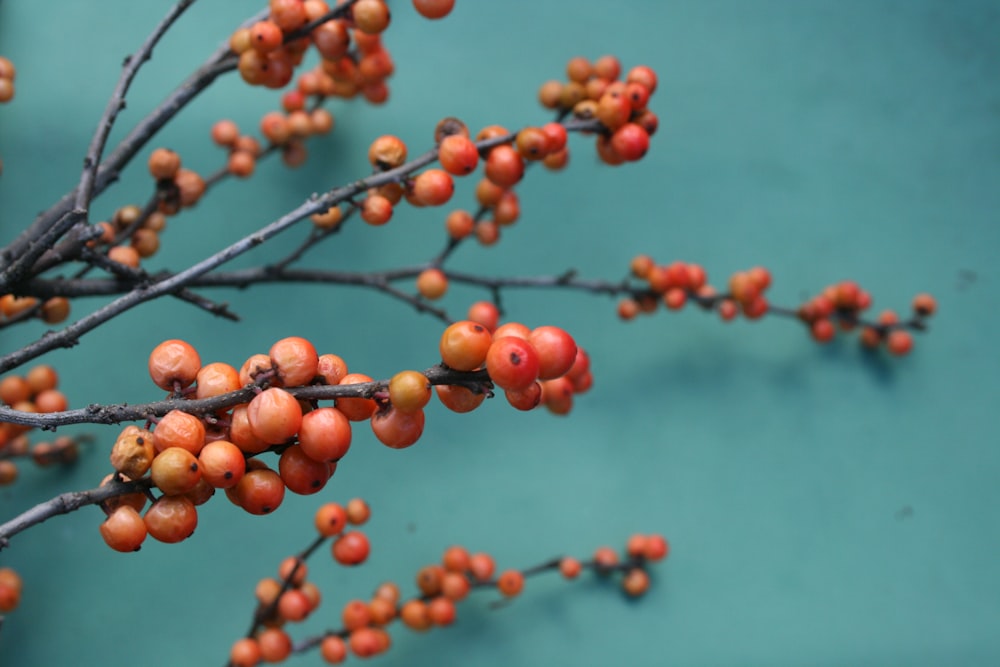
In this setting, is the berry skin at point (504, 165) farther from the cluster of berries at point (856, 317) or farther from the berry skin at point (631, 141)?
the cluster of berries at point (856, 317)

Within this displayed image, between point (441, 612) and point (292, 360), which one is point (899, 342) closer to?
point (441, 612)

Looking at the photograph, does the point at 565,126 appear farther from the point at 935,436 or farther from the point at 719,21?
the point at 935,436

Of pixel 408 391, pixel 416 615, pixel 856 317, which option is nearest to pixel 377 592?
pixel 416 615

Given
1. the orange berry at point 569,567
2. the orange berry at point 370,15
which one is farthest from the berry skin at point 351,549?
the orange berry at point 370,15

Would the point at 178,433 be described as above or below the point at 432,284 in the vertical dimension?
below

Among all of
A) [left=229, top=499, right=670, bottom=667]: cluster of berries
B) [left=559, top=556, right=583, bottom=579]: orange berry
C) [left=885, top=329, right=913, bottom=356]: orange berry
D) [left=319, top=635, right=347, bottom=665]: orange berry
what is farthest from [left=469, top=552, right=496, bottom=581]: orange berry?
[left=885, top=329, right=913, bottom=356]: orange berry

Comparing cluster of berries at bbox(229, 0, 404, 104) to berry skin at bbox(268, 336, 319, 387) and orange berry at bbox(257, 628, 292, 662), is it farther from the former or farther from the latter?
orange berry at bbox(257, 628, 292, 662)
